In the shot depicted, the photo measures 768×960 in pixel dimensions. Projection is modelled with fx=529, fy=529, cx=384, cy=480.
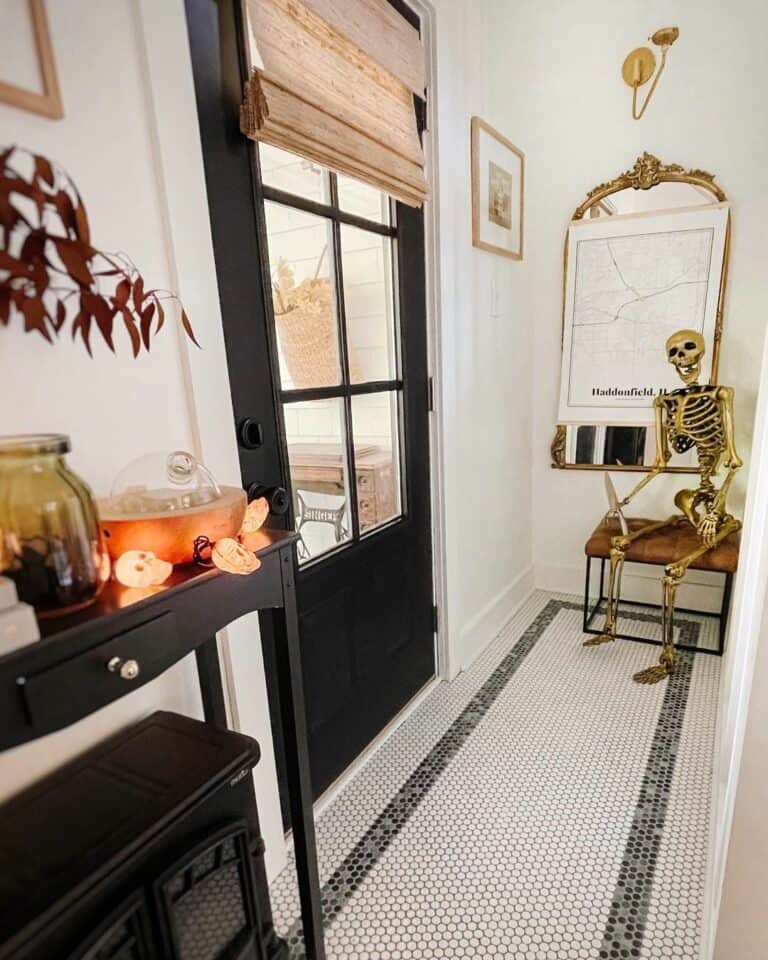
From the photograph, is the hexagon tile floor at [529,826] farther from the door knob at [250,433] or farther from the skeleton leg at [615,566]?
the door knob at [250,433]

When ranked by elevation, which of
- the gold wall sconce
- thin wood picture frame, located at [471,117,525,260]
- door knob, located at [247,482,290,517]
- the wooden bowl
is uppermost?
the gold wall sconce

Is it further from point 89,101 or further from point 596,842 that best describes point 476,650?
point 89,101

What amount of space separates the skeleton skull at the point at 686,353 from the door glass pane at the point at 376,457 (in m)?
1.21

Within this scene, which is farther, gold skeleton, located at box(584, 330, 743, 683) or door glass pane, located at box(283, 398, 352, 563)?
gold skeleton, located at box(584, 330, 743, 683)

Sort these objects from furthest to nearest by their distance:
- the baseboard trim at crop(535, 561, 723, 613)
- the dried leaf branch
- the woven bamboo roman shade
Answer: the baseboard trim at crop(535, 561, 723, 613)
the woven bamboo roman shade
the dried leaf branch

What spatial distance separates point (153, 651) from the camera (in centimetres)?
70

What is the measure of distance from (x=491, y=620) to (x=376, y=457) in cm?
115

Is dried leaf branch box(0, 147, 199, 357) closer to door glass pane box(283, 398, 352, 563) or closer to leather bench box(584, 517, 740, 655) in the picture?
door glass pane box(283, 398, 352, 563)

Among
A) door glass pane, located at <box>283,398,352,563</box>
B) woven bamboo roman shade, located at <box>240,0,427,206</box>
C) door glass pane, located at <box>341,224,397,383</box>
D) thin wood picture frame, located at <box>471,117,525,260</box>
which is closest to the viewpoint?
woven bamboo roman shade, located at <box>240,0,427,206</box>

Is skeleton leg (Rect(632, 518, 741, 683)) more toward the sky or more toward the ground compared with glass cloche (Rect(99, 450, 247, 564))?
more toward the ground

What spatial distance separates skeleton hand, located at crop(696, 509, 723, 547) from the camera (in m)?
2.08

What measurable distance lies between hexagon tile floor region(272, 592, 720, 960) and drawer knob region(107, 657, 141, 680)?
0.92m

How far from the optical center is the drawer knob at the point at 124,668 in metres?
0.64

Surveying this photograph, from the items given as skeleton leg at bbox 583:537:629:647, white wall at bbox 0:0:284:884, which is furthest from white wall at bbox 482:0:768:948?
white wall at bbox 0:0:284:884
